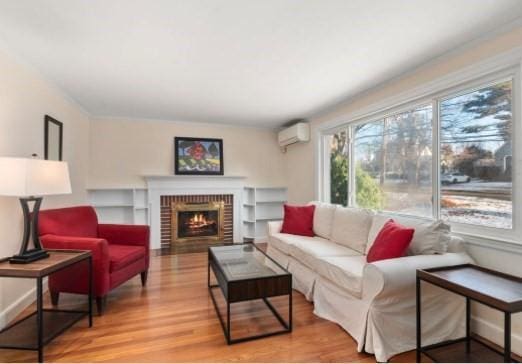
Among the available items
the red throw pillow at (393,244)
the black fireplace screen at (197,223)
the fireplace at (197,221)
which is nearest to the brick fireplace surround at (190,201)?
the fireplace at (197,221)

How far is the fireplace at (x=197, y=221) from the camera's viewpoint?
4.87 metres

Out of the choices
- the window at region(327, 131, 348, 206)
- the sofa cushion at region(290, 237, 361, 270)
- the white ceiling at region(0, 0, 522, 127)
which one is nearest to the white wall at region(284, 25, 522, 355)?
the white ceiling at region(0, 0, 522, 127)

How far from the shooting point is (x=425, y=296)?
1.97 m

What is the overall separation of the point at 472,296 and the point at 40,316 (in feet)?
Result: 8.39

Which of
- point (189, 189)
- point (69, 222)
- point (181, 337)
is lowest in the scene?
point (181, 337)

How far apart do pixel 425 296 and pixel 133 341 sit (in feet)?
6.85

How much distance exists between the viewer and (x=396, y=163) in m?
3.09

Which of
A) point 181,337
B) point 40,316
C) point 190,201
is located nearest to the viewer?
point 40,316

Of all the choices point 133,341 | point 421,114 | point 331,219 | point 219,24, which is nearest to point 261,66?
point 219,24

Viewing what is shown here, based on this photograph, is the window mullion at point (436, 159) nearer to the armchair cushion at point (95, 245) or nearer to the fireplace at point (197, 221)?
the armchair cushion at point (95, 245)

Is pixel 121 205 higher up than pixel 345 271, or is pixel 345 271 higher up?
pixel 121 205

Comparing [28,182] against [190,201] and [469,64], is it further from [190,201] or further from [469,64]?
[469,64]

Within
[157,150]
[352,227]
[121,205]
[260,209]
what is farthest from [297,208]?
[121,205]

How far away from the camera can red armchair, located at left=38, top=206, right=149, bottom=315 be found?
2.39 m
